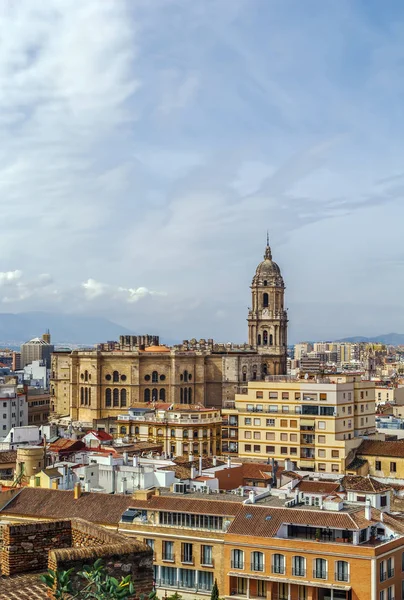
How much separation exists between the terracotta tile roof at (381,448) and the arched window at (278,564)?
29426 mm

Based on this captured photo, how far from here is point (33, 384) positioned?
15100 centimetres

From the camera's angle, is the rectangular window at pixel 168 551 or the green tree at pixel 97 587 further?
the rectangular window at pixel 168 551

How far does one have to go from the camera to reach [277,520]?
3388 cm

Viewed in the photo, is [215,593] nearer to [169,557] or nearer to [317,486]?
[169,557]

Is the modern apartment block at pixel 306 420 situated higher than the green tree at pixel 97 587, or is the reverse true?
the green tree at pixel 97 587

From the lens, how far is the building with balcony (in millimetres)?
73938

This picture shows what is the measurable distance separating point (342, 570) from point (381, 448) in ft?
105

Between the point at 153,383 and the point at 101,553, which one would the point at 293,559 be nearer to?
the point at 101,553

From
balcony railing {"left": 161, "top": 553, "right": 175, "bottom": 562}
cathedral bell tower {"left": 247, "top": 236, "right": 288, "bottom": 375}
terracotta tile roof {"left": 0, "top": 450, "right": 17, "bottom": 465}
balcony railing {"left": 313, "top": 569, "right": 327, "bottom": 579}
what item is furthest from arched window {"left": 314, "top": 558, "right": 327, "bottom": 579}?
cathedral bell tower {"left": 247, "top": 236, "right": 288, "bottom": 375}

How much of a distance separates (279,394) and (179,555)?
32550mm

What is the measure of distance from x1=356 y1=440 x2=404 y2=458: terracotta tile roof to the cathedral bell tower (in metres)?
47.6

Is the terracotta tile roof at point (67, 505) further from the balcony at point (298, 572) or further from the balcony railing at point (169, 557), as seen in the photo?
the balcony at point (298, 572)

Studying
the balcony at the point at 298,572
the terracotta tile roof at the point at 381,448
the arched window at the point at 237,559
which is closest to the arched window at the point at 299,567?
the balcony at the point at 298,572

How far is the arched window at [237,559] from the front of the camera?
111ft
